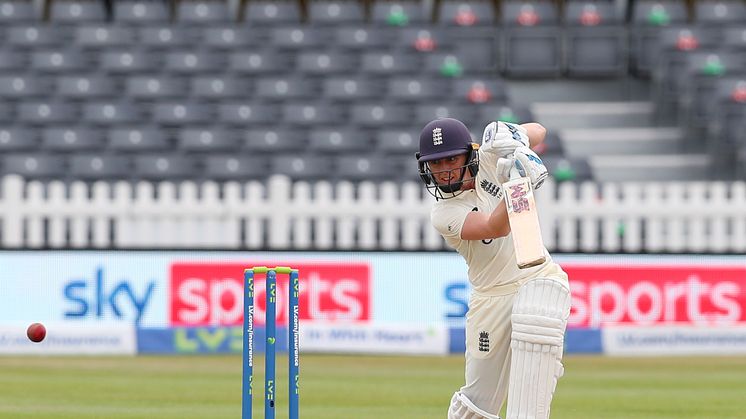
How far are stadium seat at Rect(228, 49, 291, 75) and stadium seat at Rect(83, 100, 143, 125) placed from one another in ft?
4.40

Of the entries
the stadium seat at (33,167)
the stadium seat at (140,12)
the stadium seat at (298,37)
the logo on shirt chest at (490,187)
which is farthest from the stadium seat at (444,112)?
the logo on shirt chest at (490,187)

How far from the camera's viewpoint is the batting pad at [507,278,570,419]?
223 inches

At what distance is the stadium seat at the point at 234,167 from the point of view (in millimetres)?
15562

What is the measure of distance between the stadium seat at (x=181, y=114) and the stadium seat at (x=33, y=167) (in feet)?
4.24

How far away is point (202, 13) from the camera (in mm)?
18203

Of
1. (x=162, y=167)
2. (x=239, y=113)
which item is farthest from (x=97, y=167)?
(x=239, y=113)

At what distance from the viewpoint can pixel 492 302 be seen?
6.03 meters

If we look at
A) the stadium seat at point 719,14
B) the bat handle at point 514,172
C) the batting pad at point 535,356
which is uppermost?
the stadium seat at point 719,14

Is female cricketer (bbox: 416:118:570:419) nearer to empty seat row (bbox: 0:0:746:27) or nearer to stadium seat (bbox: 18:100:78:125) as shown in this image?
stadium seat (bbox: 18:100:78:125)

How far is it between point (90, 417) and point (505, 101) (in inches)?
363

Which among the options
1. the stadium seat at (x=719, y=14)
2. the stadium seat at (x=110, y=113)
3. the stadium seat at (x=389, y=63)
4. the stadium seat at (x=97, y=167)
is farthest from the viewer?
the stadium seat at (x=719, y=14)

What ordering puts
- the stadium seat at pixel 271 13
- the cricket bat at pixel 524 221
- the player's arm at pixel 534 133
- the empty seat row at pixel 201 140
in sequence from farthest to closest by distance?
the stadium seat at pixel 271 13 < the empty seat row at pixel 201 140 < the player's arm at pixel 534 133 < the cricket bat at pixel 524 221

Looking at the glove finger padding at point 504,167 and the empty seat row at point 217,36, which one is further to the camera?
the empty seat row at point 217,36

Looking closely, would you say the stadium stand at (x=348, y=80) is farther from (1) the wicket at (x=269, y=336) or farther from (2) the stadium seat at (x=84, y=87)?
(1) the wicket at (x=269, y=336)
